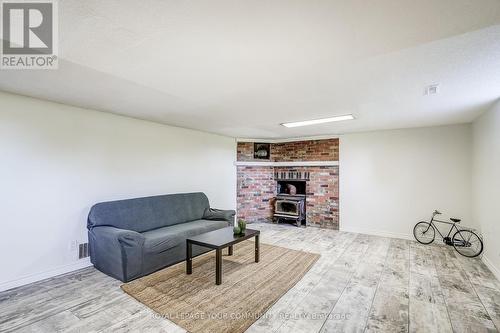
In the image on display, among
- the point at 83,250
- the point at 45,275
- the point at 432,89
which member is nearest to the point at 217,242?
the point at 83,250

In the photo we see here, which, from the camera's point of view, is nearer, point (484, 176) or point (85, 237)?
point (85, 237)

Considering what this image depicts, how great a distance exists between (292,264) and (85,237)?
2.95 meters

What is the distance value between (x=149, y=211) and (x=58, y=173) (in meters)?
1.31

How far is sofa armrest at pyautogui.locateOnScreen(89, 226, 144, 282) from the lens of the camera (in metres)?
2.82

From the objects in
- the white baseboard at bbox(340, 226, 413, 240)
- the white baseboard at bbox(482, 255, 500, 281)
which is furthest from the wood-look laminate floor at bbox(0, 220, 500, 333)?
the white baseboard at bbox(340, 226, 413, 240)

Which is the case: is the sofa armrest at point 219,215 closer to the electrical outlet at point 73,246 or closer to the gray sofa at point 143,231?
the gray sofa at point 143,231

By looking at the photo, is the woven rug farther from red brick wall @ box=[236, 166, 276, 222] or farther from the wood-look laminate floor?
red brick wall @ box=[236, 166, 276, 222]

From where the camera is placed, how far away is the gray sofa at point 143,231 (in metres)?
2.88

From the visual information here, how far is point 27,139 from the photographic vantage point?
2879mm

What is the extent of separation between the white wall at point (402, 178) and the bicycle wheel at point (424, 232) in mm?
121

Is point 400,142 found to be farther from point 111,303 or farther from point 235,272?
point 111,303

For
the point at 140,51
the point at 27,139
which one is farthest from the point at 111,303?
the point at 140,51

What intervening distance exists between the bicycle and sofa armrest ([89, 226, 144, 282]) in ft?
16.2

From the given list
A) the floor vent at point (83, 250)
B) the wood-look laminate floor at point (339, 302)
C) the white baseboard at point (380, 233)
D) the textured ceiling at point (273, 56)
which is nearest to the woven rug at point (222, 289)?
the wood-look laminate floor at point (339, 302)
